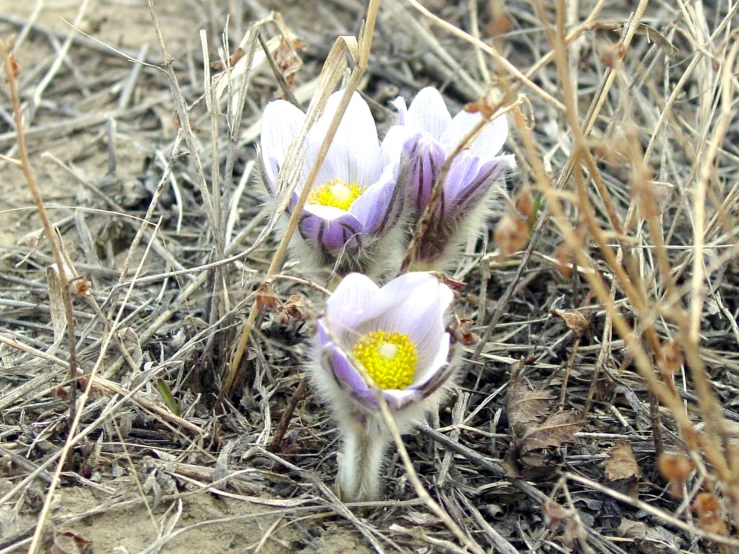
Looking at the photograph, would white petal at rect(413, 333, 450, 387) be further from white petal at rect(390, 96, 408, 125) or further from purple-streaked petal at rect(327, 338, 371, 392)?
white petal at rect(390, 96, 408, 125)

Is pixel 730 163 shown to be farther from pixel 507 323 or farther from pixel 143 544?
pixel 143 544

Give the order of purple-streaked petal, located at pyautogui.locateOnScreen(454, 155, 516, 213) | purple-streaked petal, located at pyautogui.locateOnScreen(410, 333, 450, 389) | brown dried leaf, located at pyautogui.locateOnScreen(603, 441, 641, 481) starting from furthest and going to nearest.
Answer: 1. purple-streaked petal, located at pyautogui.locateOnScreen(454, 155, 516, 213)
2. brown dried leaf, located at pyautogui.locateOnScreen(603, 441, 641, 481)
3. purple-streaked petal, located at pyautogui.locateOnScreen(410, 333, 450, 389)

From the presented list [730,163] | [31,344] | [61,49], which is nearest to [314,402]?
[31,344]

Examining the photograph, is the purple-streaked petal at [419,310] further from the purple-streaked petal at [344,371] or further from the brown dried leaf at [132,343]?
the brown dried leaf at [132,343]

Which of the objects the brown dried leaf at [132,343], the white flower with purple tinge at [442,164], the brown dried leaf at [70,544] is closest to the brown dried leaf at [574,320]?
the white flower with purple tinge at [442,164]

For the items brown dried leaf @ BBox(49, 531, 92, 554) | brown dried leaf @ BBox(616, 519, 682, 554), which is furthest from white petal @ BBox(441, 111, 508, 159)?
brown dried leaf @ BBox(49, 531, 92, 554)

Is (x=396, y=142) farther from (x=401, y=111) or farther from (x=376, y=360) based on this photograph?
(x=376, y=360)

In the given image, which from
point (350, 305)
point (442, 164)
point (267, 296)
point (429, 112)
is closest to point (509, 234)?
point (350, 305)
